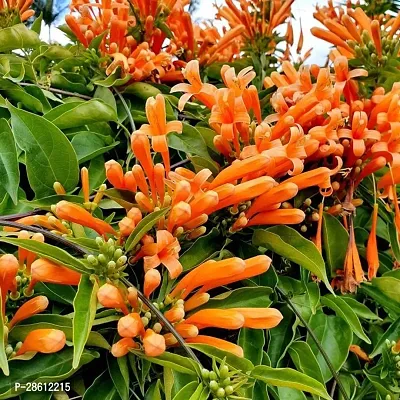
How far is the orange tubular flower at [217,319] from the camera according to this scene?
0.69 meters

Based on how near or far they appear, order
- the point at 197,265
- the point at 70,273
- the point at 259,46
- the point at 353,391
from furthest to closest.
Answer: the point at 259,46
the point at 353,391
the point at 197,265
the point at 70,273

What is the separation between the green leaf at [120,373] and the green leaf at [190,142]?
358 millimetres

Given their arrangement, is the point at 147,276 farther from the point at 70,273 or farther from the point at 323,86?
the point at 323,86

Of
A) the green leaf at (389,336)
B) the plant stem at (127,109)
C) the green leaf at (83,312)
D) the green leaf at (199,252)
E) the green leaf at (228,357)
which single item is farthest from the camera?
the plant stem at (127,109)

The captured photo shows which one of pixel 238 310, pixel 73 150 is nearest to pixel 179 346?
pixel 238 310

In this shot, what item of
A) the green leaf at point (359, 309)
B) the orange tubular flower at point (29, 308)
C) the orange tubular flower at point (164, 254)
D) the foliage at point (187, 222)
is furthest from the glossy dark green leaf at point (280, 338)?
the orange tubular flower at point (29, 308)

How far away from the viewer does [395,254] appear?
3.22 ft

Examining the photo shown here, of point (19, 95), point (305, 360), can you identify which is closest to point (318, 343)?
point (305, 360)

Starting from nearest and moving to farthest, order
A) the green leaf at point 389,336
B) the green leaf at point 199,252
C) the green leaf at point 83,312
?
the green leaf at point 83,312
the green leaf at point 199,252
the green leaf at point 389,336

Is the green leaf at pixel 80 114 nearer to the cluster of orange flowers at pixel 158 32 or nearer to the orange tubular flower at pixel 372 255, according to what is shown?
the cluster of orange flowers at pixel 158 32

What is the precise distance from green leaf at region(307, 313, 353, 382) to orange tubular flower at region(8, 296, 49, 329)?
422mm

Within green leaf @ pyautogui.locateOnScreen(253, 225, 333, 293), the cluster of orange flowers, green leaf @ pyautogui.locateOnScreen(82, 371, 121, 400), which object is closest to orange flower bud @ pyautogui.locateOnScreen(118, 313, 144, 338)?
green leaf @ pyautogui.locateOnScreen(82, 371, 121, 400)

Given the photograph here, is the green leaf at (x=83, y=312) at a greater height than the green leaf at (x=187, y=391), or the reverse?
the green leaf at (x=83, y=312)

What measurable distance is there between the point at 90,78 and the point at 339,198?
539 mm
